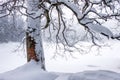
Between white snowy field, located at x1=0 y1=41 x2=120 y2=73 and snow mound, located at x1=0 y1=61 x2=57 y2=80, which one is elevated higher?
snow mound, located at x1=0 y1=61 x2=57 y2=80

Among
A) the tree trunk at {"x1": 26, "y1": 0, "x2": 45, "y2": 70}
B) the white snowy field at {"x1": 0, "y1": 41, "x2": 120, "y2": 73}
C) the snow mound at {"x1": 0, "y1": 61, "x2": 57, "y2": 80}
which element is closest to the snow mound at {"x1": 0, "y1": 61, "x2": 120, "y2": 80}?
the snow mound at {"x1": 0, "y1": 61, "x2": 57, "y2": 80}

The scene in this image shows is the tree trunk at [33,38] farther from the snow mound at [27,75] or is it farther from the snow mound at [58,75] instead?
the snow mound at [58,75]

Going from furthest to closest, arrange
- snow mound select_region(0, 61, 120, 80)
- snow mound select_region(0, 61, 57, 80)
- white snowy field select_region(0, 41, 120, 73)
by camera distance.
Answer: white snowy field select_region(0, 41, 120, 73) → snow mound select_region(0, 61, 57, 80) → snow mound select_region(0, 61, 120, 80)

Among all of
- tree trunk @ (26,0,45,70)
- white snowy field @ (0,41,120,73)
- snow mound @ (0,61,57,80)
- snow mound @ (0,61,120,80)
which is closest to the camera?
snow mound @ (0,61,120,80)

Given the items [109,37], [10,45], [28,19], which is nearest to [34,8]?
[28,19]

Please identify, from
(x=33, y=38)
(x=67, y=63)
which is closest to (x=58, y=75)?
(x=33, y=38)

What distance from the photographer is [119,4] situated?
9195 millimetres

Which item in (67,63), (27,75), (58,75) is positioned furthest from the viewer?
(67,63)

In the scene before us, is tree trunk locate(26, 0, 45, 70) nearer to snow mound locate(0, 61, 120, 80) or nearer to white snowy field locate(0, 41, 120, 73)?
snow mound locate(0, 61, 120, 80)

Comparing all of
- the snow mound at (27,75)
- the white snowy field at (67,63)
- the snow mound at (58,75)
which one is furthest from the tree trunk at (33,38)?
the white snowy field at (67,63)

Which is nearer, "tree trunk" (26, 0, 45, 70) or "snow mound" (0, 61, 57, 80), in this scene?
"snow mound" (0, 61, 57, 80)

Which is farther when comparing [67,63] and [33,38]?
[67,63]

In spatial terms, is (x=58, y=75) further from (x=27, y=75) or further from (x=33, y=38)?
(x=33, y=38)

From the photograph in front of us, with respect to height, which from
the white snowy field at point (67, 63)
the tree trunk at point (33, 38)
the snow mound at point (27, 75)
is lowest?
the white snowy field at point (67, 63)
